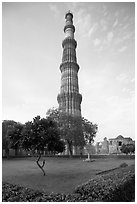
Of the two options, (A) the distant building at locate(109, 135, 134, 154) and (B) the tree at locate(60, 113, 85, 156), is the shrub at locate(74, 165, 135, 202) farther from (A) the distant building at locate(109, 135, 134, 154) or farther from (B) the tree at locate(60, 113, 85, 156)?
(A) the distant building at locate(109, 135, 134, 154)

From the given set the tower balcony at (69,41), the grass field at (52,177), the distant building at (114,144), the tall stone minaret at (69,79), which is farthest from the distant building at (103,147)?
the grass field at (52,177)

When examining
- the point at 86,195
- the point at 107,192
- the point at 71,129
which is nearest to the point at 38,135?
the point at 86,195

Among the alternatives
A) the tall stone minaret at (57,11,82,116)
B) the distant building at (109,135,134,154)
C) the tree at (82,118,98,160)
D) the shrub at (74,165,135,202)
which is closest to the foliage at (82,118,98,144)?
the tree at (82,118,98,160)

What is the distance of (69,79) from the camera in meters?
A: 59.8

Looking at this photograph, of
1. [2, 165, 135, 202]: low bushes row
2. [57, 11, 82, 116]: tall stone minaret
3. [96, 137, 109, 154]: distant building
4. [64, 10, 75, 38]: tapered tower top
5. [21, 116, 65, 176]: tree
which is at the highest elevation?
[64, 10, 75, 38]: tapered tower top

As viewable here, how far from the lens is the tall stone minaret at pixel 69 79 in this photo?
191 feet

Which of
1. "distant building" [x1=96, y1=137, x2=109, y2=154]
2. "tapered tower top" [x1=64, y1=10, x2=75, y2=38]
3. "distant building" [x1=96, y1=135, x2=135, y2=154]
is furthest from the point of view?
"distant building" [x1=96, y1=137, x2=109, y2=154]

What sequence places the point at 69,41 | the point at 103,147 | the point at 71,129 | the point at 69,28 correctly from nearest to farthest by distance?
1. the point at 71,129
2. the point at 69,41
3. the point at 69,28
4. the point at 103,147

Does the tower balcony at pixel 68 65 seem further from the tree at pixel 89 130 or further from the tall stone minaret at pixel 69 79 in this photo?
the tree at pixel 89 130

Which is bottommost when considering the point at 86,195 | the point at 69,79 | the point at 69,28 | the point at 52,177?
the point at 52,177

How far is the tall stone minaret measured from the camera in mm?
58188

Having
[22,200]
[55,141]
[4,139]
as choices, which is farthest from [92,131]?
[22,200]

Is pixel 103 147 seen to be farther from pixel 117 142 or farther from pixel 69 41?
pixel 69 41

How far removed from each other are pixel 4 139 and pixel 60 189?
96.0 ft
